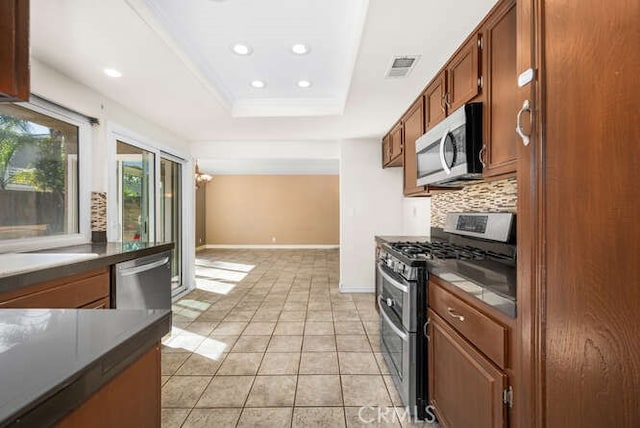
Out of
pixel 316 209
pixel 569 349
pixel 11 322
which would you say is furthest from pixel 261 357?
pixel 316 209

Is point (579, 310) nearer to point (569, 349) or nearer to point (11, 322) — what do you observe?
point (569, 349)

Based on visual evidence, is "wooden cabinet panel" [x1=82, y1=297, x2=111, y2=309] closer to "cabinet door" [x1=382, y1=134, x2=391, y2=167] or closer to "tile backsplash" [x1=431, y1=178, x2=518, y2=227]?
"tile backsplash" [x1=431, y1=178, x2=518, y2=227]

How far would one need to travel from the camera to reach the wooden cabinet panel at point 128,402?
491 millimetres

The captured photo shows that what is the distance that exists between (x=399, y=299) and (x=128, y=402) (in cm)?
155

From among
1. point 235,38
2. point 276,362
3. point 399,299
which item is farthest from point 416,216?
point 235,38

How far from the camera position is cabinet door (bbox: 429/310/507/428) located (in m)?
1.06

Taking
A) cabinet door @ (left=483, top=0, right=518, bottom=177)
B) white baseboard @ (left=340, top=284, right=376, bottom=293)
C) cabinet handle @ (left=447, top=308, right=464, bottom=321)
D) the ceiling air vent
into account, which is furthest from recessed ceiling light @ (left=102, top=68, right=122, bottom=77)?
white baseboard @ (left=340, top=284, right=376, bottom=293)

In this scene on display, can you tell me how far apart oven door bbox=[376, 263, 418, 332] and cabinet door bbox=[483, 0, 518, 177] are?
2.50 ft

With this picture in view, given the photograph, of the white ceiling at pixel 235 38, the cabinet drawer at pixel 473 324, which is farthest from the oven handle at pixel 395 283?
the white ceiling at pixel 235 38

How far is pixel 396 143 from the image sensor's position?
11.0ft

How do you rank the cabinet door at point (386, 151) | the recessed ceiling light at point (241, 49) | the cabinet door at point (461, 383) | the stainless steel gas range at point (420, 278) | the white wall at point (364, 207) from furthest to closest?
the white wall at point (364, 207) < the cabinet door at point (386, 151) < the recessed ceiling light at point (241, 49) < the stainless steel gas range at point (420, 278) < the cabinet door at point (461, 383)

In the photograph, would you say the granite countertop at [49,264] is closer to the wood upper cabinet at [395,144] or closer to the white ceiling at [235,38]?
the white ceiling at [235,38]

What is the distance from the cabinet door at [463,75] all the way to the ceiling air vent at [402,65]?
237mm

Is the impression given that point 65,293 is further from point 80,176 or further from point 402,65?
point 402,65
